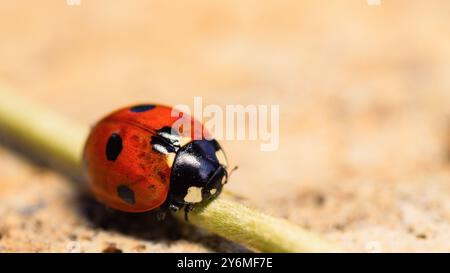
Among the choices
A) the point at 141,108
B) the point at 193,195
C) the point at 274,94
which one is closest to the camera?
the point at 193,195

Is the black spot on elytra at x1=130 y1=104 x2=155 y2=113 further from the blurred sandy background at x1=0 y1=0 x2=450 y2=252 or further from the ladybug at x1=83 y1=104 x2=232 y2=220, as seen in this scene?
the blurred sandy background at x1=0 y1=0 x2=450 y2=252

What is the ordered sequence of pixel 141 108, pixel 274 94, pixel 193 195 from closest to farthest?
pixel 193 195 → pixel 141 108 → pixel 274 94

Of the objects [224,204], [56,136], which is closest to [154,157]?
[224,204]

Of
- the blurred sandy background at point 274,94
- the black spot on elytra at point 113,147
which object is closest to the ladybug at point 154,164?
the black spot on elytra at point 113,147

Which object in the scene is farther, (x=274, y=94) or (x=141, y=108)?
(x=274, y=94)

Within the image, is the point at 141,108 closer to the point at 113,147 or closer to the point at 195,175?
the point at 113,147

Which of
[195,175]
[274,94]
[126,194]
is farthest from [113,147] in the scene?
[274,94]

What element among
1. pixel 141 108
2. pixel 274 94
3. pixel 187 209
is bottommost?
pixel 187 209
